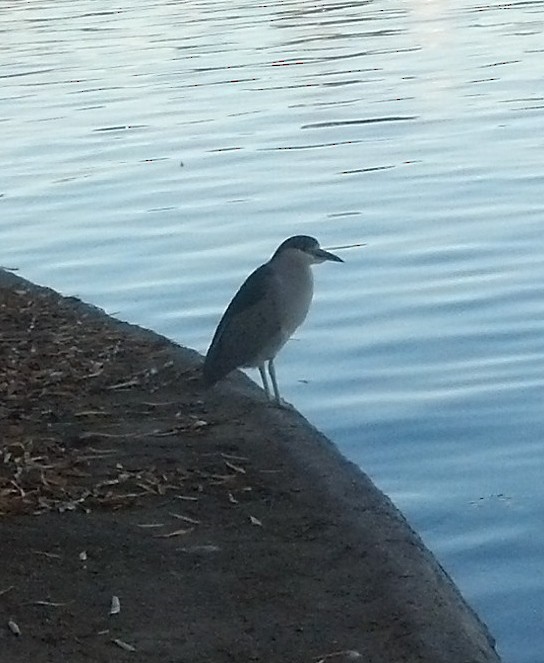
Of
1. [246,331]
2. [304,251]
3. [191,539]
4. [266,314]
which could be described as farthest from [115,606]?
[304,251]

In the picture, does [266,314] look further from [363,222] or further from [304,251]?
[363,222]

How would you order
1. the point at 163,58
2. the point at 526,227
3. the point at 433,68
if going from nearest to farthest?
1. the point at 526,227
2. the point at 433,68
3. the point at 163,58

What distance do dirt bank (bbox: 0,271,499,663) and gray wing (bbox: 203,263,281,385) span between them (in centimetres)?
16

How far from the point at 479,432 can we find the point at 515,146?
8.53 metres

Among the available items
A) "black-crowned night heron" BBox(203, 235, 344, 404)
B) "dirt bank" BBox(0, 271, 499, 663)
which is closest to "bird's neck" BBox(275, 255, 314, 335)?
"black-crowned night heron" BBox(203, 235, 344, 404)

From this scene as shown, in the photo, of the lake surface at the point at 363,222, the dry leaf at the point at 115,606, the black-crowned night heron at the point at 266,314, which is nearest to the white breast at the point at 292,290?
the black-crowned night heron at the point at 266,314

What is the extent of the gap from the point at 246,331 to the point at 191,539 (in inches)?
89.7

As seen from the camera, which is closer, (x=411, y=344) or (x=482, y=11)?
(x=411, y=344)

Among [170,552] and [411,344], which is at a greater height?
[170,552]

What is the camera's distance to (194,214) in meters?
14.4

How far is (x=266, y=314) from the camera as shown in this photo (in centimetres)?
823

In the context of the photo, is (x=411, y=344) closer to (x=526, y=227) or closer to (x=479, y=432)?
(x=479, y=432)

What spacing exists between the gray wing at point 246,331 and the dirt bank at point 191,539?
0.16 meters

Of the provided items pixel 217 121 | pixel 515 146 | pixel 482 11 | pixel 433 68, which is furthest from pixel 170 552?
pixel 482 11
